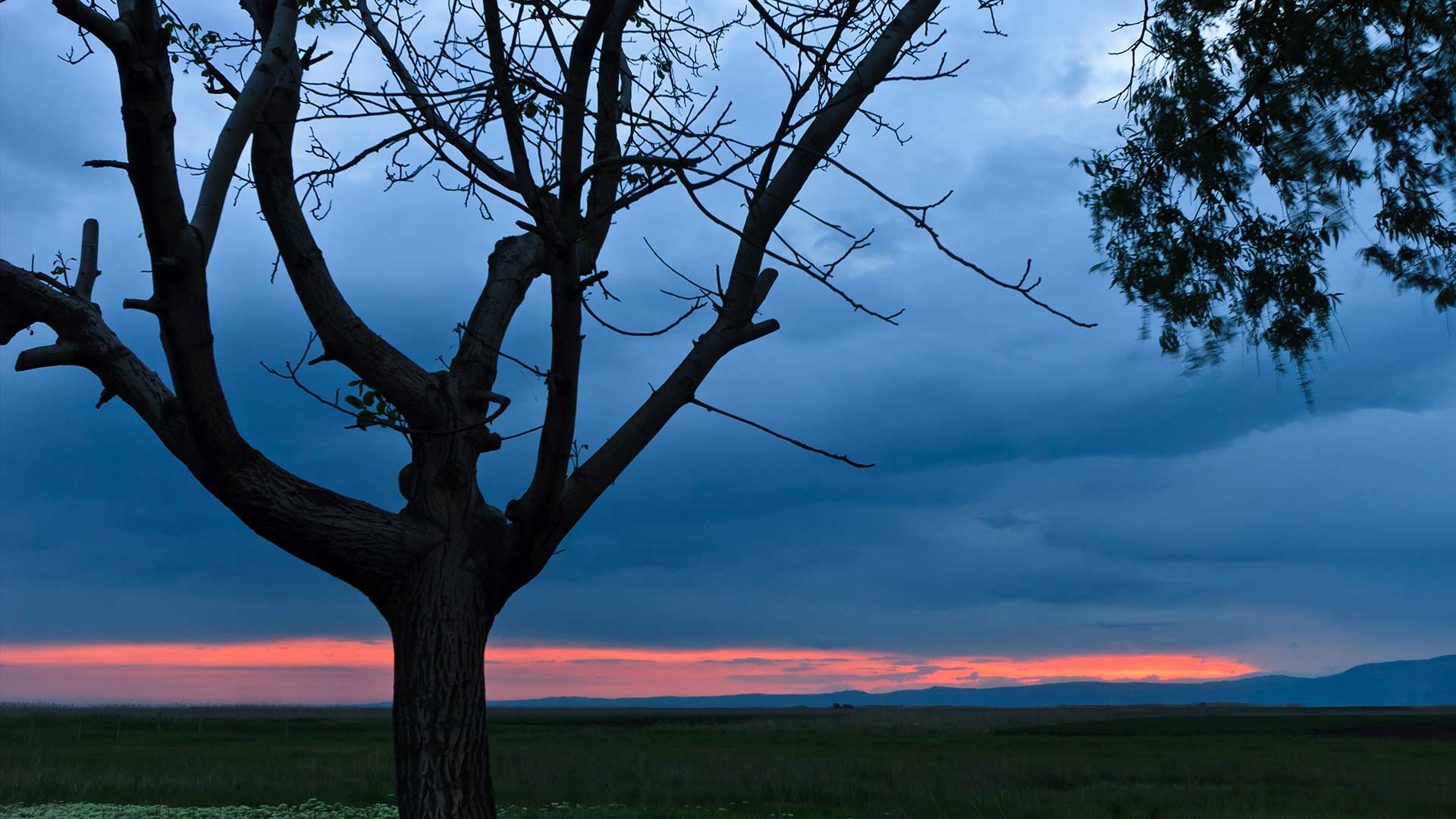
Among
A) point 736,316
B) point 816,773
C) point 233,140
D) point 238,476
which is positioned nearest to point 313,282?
point 233,140

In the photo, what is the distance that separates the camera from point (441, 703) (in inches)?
241

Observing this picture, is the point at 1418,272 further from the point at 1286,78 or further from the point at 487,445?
the point at 487,445

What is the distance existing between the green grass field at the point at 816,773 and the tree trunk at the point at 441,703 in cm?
629

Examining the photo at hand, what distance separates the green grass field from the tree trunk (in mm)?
6287

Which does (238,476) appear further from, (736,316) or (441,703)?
(736,316)

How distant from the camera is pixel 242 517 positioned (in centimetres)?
626

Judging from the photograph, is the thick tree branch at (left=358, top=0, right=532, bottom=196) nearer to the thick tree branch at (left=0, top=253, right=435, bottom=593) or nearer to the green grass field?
the thick tree branch at (left=0, top=253, right=435, bottom=593)

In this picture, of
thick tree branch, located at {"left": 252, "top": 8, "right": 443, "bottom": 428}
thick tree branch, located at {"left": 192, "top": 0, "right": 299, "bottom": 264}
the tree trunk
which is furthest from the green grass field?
thick tree branch, located at {"left": 192, "top": 0, "right": 299, "bottom": 264}

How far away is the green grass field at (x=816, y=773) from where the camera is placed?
1828 centimetres

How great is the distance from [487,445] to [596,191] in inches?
83.1

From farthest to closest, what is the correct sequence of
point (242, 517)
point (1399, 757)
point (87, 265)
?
point (1399, 757), point (87, 265), point (242, 517)

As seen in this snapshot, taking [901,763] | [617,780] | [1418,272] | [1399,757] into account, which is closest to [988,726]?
[1399,757]

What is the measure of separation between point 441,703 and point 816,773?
20714mm

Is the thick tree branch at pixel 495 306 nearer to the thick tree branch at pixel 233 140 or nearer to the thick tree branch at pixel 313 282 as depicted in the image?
the thick tree branch at pixel 313 282
